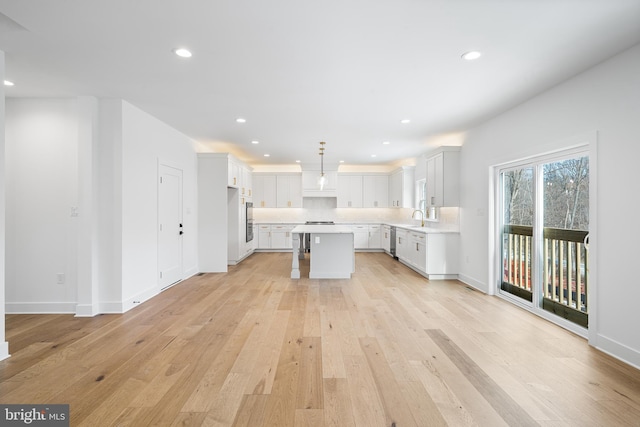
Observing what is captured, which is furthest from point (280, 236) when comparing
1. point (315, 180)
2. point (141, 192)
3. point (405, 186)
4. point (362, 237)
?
point (141, 192)

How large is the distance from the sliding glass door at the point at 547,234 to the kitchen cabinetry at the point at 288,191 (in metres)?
5.96

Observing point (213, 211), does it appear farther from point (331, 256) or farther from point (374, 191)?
point (374, 191)

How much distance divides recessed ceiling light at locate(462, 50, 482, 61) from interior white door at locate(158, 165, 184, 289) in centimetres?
441

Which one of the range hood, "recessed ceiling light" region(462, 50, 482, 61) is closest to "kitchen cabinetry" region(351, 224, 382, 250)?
the range hood

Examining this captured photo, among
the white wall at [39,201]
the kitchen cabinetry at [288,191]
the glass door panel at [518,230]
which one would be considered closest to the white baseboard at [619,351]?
the glass door panel at [518,230]

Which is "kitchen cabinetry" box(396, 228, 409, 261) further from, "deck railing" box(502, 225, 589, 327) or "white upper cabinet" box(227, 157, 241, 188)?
"white upper cabinet" box(227, 157, 241, 188)

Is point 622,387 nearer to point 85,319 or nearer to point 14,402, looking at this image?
point 14,402

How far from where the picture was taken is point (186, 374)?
92.7 inches

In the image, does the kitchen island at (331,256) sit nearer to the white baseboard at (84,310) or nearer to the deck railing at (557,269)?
the deck railing at (557,269)

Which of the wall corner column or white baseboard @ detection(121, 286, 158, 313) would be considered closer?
the wall corner column

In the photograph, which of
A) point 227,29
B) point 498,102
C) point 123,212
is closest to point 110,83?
point 123,212

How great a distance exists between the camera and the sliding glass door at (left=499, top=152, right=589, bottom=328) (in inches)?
128

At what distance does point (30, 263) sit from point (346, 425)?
171 inches
